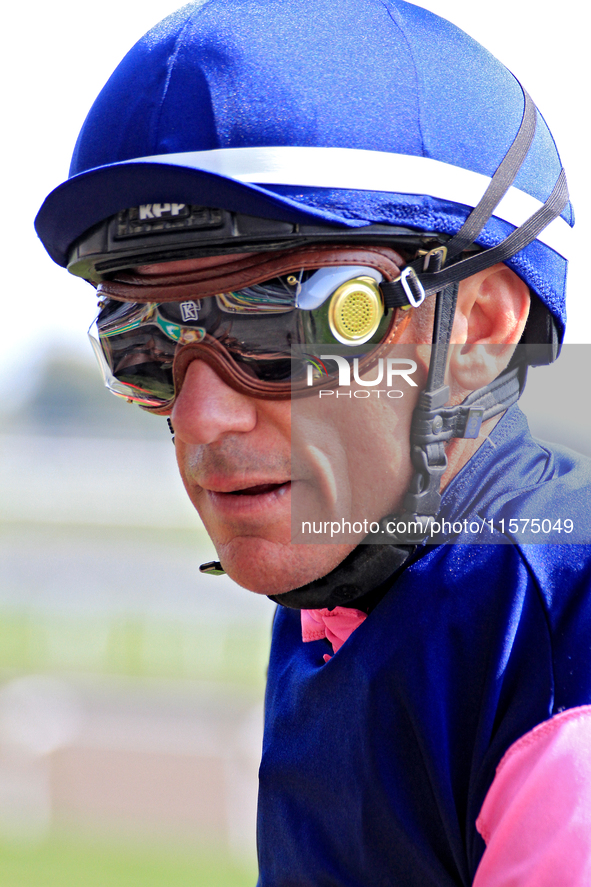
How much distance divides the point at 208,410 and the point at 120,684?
7.37 meters

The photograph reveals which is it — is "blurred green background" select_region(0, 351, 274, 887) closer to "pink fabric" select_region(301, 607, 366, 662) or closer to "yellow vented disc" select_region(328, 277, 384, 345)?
"pink fabric" select_region(301, 607, 366, 662)

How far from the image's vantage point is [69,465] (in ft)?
57.7

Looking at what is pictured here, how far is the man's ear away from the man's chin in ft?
1.40

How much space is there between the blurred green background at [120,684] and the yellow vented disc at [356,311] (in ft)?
14.6

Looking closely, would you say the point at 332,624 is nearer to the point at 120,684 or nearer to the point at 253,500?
the point at 253,500

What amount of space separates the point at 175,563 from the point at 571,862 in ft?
40.0

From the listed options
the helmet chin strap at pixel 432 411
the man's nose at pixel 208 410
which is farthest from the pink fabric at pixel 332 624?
the man's nose at pixel 208 410

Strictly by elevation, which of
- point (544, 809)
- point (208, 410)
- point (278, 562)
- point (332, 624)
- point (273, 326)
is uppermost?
point (273, 326)

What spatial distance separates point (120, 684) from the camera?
828cm

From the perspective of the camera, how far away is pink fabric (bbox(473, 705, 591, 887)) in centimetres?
114

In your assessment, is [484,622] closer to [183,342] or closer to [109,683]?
[183,342]

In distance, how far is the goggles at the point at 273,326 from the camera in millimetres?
1471

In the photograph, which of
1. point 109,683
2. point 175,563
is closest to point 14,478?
point 175,563

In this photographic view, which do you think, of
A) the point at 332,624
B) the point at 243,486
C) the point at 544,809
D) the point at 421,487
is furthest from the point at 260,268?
the point at 544,809
